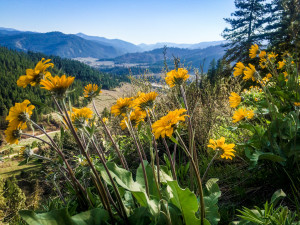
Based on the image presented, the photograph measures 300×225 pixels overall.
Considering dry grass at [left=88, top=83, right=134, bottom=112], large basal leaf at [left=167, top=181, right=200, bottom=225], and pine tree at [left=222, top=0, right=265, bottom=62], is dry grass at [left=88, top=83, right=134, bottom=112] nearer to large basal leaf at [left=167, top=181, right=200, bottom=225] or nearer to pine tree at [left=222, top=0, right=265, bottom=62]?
large basal leaf at [left=167, top=181, right=200, bottom=225]

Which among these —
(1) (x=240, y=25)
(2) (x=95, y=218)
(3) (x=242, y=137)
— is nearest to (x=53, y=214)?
(2) (x=95, y=218)

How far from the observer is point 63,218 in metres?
0.96

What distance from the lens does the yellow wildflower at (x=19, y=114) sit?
1063 mm

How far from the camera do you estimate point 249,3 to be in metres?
21.6

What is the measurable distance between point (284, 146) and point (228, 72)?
17575mm

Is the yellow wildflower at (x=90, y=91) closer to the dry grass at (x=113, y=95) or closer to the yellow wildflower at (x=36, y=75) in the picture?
the dry grass at (x=113, y=95)

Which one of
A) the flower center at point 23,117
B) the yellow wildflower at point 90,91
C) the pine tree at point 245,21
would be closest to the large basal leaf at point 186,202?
the yellow wildflower at point 90,91


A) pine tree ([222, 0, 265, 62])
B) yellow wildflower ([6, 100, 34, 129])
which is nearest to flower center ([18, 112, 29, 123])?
yellow wildflower ([6, 100, 34, 129])

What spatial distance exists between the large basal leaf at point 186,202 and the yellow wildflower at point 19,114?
84cm

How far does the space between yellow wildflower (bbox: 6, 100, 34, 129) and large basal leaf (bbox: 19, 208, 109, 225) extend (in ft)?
1.50

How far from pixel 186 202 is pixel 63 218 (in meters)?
0.60

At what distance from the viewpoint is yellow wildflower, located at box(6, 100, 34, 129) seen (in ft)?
3.49

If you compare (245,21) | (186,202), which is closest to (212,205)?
(186,202)

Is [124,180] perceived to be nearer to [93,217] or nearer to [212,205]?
[93,217]
